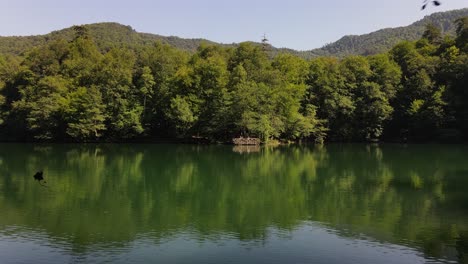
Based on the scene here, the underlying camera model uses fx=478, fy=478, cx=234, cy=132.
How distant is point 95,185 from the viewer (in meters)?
23.0

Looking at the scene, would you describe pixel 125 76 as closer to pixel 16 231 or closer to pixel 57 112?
pixel 57 112

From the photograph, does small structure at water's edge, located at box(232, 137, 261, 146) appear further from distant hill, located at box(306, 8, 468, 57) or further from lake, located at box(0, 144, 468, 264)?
distant hill, located at box(306, 8, 468, 57)

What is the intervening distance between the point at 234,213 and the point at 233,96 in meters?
35.4

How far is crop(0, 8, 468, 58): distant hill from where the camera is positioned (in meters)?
98.2

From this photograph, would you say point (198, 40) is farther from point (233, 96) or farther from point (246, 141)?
point (246, 141)

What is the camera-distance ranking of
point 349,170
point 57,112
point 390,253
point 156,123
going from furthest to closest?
point 156,123, point 57,112, point 349,170, point 390,253

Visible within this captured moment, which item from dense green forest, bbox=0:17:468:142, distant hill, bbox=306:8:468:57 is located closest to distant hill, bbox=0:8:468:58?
distant hill, bbox=306:8:468:57

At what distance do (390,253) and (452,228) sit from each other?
145 inches

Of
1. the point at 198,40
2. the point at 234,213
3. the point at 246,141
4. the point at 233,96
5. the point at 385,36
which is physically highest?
the point at 385,36

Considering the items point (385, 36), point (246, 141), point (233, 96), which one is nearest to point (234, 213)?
point (246, 141)

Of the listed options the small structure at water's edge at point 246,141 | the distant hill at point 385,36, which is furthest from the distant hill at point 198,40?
the small structure at water's edge at point 246,141

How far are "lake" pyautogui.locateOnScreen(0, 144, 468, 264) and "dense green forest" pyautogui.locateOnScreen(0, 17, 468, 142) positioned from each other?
21921 mm

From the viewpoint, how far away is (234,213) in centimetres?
1662

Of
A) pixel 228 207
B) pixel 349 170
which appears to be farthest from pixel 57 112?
pixel 228 207
